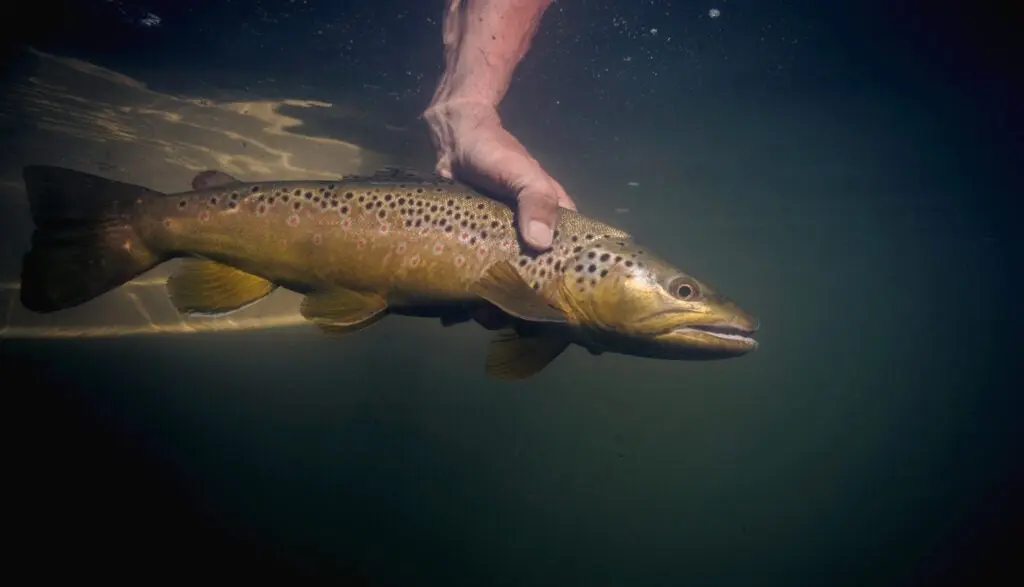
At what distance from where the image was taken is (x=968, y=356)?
10694 cm

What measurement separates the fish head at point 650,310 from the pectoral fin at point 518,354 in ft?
0.91

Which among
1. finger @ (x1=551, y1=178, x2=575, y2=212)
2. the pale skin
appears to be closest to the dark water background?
the pale skin

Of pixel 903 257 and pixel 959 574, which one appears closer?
pixel 959 574

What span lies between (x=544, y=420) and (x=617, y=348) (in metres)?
29.7

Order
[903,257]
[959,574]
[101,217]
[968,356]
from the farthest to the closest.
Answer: [968,356], [903,257], [959,574], [101,217]

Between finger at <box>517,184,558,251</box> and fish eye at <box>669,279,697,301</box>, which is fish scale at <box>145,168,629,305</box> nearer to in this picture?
finger at <box>517,184,558,251</box>

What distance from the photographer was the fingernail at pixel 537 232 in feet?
10.7

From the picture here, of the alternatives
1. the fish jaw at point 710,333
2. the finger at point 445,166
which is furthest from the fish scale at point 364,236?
the finger at point 445,166

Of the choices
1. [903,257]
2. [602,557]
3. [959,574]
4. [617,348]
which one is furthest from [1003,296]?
[617,348]

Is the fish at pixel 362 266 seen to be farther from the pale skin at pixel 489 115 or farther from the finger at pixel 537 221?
the pale skin at pixel 489 115

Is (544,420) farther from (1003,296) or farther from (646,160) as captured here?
(1003,296)

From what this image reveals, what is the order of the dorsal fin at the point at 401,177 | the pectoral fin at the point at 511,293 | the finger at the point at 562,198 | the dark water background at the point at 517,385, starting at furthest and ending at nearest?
1. the dark water background at the point at 517,385
2. the finger at the point at 562,198
3. the dorsal fin at the point at 401,177
4. the pectoral fin at the point at 511,293

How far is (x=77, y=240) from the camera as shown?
10.6ft

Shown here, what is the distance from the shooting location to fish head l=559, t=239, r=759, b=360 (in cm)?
309
